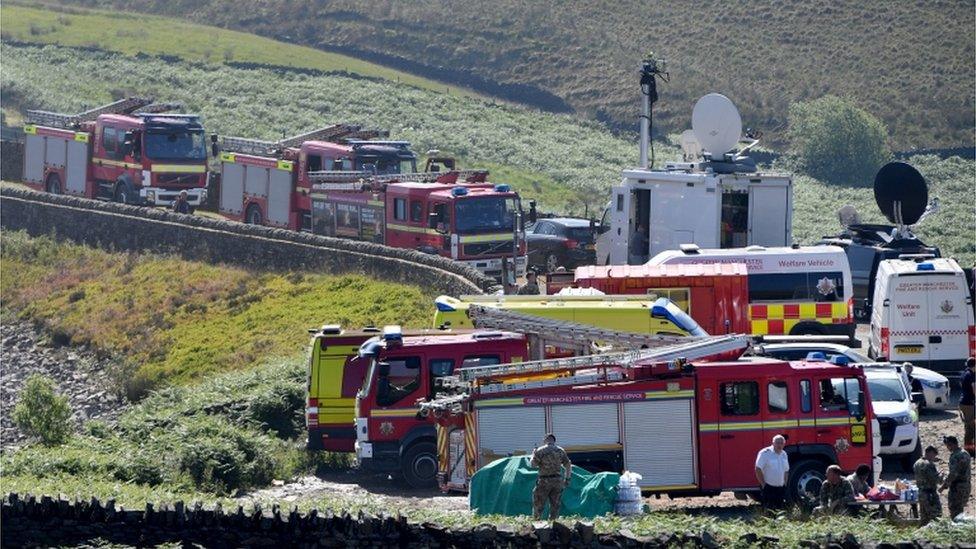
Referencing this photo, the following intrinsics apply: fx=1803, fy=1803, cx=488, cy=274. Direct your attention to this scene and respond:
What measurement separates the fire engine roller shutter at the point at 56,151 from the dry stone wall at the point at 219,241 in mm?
1386

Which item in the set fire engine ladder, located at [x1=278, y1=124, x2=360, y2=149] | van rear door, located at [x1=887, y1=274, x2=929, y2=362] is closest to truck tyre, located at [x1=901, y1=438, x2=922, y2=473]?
van rear door, located at [x1=887, y1=274, x2=929, y2=362]

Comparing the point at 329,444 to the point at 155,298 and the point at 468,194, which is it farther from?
the point at 155,298

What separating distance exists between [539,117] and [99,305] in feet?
154

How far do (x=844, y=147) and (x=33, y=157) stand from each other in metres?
37.1

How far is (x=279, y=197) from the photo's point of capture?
1896 inches

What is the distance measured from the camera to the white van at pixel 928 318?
2831cm

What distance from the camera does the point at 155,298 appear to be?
46.2 metres

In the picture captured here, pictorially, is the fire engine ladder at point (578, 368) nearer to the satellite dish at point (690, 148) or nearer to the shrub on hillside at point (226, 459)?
the shrub on hillside at point (226, 459)

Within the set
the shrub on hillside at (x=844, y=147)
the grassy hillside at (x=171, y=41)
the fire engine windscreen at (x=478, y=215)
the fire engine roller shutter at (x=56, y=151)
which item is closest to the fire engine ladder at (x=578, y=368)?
the fire engine windscreen at (x=478, y=215)

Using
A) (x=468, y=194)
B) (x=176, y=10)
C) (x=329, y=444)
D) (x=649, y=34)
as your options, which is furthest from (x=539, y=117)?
(x=329, y=444)

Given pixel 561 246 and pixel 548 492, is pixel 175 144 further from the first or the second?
A: pixel 548 492

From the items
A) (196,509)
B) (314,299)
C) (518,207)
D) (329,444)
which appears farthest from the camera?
(314,299)

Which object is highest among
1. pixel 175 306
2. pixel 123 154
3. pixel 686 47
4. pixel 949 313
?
pixel 686 47

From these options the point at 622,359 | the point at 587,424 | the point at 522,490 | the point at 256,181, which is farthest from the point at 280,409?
the point at 256,181
